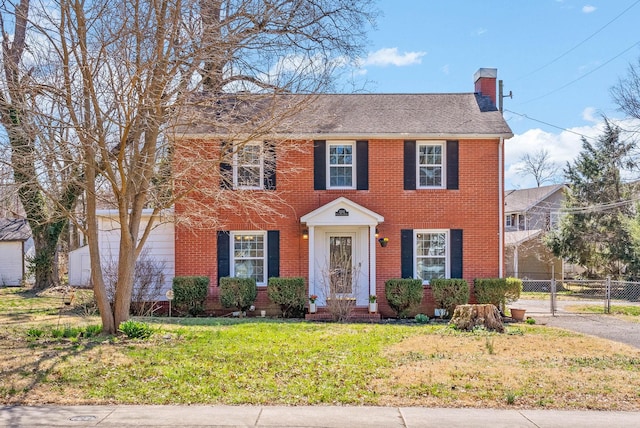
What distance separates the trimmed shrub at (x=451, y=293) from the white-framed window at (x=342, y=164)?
393cm

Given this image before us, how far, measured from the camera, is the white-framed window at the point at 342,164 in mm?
16500

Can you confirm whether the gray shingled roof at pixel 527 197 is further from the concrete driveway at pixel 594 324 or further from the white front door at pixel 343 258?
the white front door at pixel 343 258

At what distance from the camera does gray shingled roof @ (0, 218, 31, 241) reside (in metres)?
30.3

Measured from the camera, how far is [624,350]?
10.3 m

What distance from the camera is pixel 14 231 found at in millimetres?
30891

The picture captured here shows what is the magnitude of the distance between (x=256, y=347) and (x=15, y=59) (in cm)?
694

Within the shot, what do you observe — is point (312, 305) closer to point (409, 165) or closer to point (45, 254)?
point (409, 165)

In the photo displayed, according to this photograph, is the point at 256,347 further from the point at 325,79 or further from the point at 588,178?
the point at 588,178

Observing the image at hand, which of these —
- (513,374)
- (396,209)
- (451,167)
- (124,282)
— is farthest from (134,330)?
(451,167)

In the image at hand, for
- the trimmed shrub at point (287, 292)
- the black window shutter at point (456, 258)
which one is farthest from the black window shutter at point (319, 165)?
the black window shutter at point (456, 258)

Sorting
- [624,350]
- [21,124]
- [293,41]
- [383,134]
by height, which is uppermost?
[293,41]

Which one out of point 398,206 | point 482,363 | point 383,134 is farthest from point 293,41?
point 482,363

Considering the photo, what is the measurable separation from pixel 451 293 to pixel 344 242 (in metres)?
3.44

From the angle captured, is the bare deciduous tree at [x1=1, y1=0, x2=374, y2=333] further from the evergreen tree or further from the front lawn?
the evergreen tree
